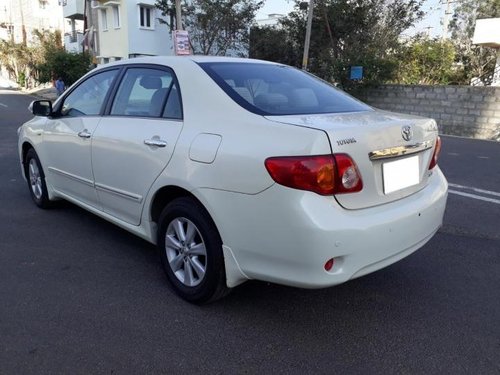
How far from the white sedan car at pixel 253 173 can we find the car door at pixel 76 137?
42mm

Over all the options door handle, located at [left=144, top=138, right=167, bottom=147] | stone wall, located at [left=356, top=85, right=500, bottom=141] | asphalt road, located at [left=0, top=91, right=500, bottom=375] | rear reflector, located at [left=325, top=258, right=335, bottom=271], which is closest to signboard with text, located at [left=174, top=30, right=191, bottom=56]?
stone wall, located at [left=356, top=85, right=500, bottom=141]

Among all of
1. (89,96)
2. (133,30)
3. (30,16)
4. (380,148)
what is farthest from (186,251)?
(30,16)

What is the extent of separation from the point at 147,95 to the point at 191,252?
1233mm

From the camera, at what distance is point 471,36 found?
Result: 28.8m

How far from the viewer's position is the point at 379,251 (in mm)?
2488

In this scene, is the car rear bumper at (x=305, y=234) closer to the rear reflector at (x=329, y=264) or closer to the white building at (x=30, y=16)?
the rear reflector at (x=329, y=264)

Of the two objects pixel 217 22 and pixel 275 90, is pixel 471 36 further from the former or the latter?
pixel 275 90

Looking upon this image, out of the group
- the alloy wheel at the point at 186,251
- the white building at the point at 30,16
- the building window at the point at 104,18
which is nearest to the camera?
the alloy wheel at the point at 186,251

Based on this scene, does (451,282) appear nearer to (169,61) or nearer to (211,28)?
(169,61)

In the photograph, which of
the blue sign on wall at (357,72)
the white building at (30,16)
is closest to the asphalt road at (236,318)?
the blue sign on wall at (357,72)

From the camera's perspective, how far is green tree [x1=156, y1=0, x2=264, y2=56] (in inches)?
926

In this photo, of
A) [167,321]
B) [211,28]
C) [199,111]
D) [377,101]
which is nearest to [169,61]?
[199,111]

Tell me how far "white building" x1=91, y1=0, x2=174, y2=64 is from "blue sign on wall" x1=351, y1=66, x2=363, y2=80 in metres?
13.4

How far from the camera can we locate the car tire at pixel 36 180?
4.75 meters
